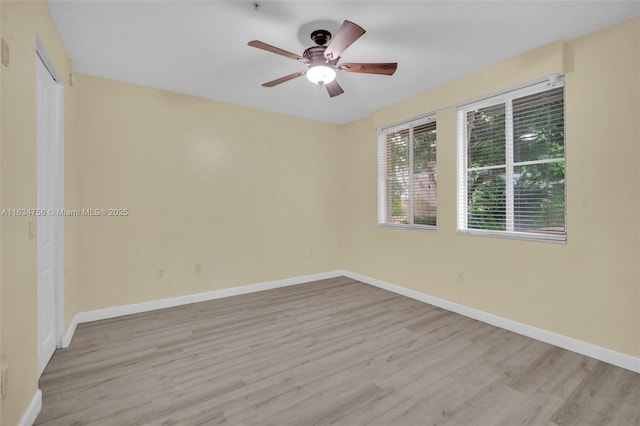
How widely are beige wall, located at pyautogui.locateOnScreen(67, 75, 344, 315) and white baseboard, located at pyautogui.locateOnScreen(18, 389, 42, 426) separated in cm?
172

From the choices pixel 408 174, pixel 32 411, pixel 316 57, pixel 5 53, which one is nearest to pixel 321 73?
pixel 316 57

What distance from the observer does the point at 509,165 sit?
10.3 feet

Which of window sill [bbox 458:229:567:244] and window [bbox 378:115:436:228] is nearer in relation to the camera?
window sill [bbox 458:229:567:244]

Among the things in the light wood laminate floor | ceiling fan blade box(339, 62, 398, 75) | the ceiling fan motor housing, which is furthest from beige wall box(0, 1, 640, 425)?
the ceiling fan motor housing

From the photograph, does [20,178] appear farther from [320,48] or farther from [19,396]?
→ [320,48]

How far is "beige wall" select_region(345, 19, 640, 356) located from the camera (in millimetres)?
2352

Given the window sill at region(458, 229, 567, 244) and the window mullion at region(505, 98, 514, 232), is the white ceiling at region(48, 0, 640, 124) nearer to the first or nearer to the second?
the window mullion at region(505, 98, 514, 232)

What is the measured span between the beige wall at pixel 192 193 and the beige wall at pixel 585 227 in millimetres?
2385

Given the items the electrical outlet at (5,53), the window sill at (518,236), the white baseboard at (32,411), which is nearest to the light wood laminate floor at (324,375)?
the white baseboard at (32,411)

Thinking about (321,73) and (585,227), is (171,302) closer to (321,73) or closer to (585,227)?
(321,73)

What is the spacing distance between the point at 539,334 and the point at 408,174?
243 centimetres

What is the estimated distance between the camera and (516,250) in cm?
302

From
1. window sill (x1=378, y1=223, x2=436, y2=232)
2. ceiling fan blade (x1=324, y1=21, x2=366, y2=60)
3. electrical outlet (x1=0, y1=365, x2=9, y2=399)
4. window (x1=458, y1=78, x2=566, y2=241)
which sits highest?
ceiling fan blade (x1=324, y1=21, x2=366, y2=60)

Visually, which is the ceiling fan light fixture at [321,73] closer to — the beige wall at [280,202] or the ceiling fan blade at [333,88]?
the ceiling fan blade at [333,88]
